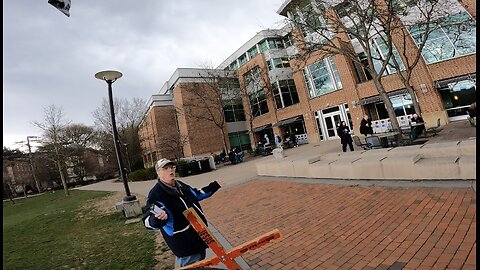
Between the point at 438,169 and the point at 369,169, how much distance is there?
67.1 inches

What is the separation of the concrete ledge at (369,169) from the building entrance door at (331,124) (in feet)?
62.6

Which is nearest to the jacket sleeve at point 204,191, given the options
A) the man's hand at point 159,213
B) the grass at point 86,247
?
the man's hand at point 159,213

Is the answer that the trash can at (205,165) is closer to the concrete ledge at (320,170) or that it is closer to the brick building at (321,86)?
the brick building at (321,86)

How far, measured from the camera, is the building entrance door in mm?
25816

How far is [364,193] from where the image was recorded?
20.9ft

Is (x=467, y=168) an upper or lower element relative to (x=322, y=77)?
lower

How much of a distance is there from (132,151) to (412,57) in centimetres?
3825

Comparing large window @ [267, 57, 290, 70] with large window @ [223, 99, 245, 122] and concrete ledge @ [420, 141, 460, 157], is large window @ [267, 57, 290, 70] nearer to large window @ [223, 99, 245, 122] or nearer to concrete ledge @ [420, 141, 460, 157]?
large window @ [223, 99, 245, 122]

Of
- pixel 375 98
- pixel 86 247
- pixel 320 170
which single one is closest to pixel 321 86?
pixel 375 98

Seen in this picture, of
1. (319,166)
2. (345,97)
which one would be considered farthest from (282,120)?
(319,166)

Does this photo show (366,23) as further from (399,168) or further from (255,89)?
(255,89)

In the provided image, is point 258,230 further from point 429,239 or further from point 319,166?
point 319,166

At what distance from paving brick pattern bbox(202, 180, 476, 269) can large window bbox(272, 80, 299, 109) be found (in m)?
24.5

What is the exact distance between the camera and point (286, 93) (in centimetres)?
3114
